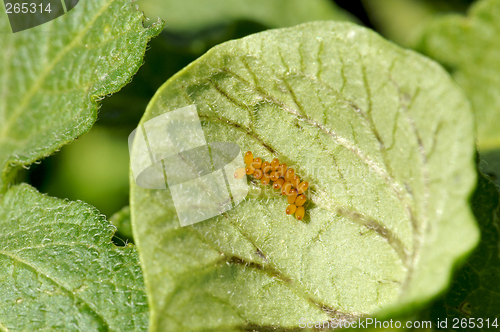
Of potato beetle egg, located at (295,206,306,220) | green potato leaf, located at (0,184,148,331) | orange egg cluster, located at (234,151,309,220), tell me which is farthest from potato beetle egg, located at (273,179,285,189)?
green potato leaf, located at (0,184,148,331)

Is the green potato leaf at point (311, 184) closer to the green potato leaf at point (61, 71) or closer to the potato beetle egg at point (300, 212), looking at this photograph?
the potato beetle egg at point (300, 212)

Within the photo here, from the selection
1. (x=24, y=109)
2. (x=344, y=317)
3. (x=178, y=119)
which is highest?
(x=178, y=119)

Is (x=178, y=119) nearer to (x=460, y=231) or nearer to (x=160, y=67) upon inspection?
(x=460, y=231)

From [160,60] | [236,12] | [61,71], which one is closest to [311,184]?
[61,71]

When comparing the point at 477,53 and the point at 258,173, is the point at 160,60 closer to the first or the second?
the point at 258,173

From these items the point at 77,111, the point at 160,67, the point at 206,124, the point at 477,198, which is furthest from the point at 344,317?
the point at 160,67
